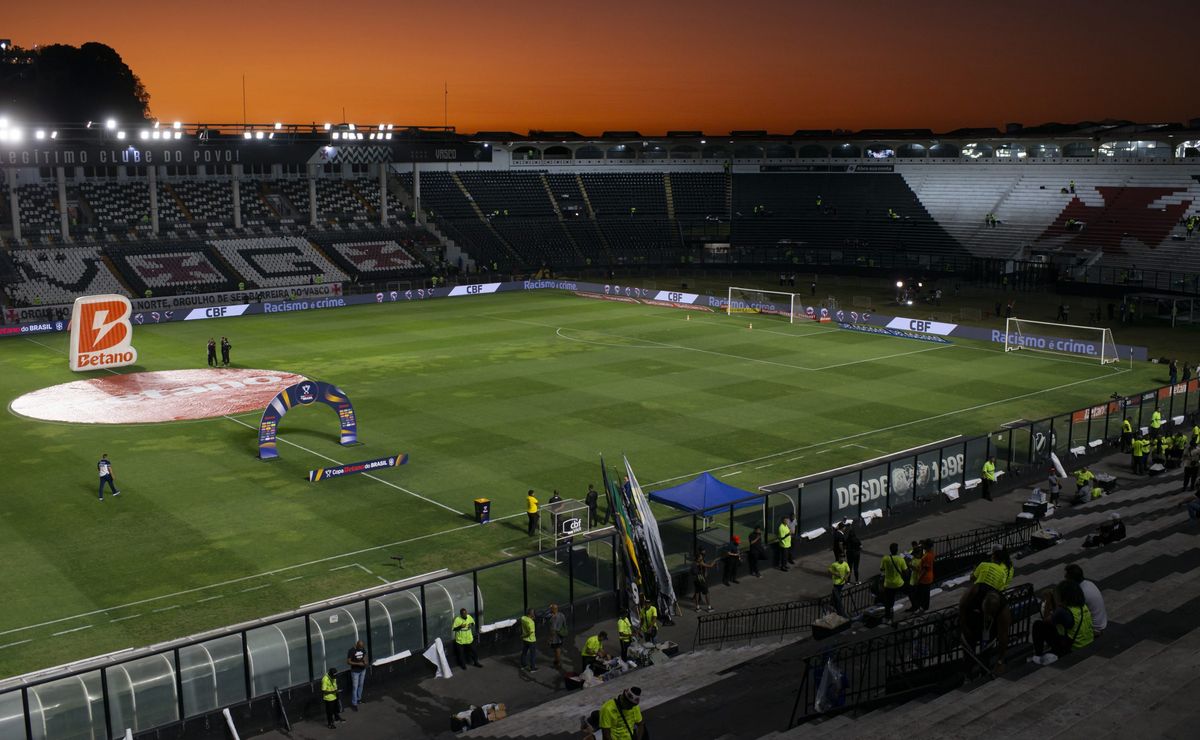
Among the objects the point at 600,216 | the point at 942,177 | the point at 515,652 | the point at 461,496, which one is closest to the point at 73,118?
the point at 600,216

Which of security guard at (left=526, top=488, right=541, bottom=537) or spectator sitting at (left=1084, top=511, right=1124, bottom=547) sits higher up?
spectator sitting at (left=1084, top=511, right=1124, bottom=547)

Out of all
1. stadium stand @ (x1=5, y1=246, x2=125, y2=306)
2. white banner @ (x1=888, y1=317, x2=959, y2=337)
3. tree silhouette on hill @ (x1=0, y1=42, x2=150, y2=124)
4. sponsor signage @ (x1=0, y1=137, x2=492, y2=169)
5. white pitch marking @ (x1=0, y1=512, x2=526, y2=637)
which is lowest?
white pitch marking @ (x1=0, y1=512, x2=526, y2=637)

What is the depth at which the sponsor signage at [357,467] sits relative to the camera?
113ft

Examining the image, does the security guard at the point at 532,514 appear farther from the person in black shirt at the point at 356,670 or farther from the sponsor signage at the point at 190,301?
the sponsor signage at the point at 190,301

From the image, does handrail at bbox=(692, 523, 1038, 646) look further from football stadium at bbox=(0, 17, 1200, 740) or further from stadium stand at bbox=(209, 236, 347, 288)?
stadium stand at bbox=(209, 236, 347, 288)

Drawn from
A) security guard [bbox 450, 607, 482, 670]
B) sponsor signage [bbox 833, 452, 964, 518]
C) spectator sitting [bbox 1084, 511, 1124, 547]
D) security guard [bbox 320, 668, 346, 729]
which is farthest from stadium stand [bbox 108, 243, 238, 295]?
spectator sitting [bbox 1084, 511, 1124, 547]

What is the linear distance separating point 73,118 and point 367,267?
162 feet

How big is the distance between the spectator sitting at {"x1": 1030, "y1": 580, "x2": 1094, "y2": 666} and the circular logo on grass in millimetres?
35335

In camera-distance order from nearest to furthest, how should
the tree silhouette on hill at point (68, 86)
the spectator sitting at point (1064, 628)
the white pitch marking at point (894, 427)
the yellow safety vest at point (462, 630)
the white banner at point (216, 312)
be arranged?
the spectator sitting at point (1064, 628), the yellow safety vest at point (462, 630), the white pitch marking at point (894, 427), the white banner at point (216, 312), the tree silhouette on hill at point (68, 86)

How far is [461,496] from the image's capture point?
32.9 meters

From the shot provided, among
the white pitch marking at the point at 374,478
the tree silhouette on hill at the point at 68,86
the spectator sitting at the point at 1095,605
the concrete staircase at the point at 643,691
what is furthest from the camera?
the tree silhouette on hill at the point at 68,86

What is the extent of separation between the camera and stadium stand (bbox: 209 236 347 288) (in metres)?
83.8

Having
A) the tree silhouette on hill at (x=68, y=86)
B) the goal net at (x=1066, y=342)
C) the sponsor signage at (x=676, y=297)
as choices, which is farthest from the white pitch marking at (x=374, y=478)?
the tree silhouette on hill at (x=68, y=86)

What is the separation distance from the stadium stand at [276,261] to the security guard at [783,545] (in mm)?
63052
